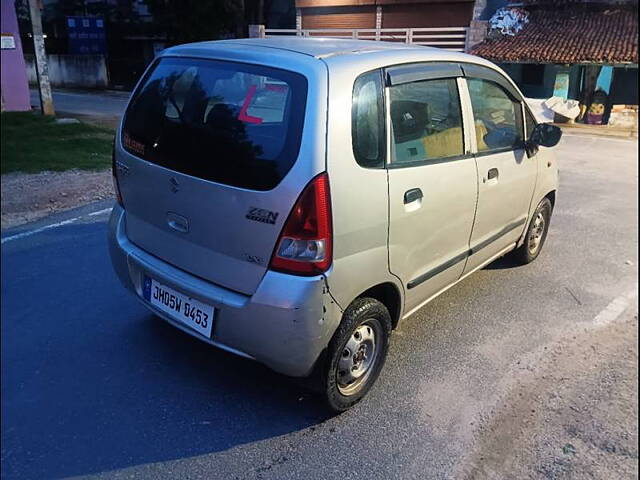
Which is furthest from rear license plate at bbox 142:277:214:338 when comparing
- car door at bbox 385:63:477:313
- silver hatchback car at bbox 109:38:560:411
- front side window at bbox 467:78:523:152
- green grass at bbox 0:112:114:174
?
front side window at bbox 467:78:523:152

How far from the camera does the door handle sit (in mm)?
2549

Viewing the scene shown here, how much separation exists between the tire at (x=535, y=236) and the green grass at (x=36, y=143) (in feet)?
11.6

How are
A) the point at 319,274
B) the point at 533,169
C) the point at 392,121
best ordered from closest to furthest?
the point at 319,274 < the point at 392,121 < the point at 533,169

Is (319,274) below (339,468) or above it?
above

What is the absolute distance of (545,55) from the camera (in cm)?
1030

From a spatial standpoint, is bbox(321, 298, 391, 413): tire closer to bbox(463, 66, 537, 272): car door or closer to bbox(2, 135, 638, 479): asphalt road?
bbox(2, 135, 638, 479): asphalt road

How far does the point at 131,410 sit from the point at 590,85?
15625 millimetres

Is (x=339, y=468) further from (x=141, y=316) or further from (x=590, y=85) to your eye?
(x=590, y=85)

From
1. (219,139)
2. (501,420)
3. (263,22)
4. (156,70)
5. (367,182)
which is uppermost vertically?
(263,22)

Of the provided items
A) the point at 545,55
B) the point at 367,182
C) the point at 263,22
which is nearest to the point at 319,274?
the point at 367,182

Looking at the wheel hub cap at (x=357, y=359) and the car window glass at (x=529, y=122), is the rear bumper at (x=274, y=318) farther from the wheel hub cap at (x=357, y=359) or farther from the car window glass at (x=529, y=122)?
the car window glass at (x=529, y=122)

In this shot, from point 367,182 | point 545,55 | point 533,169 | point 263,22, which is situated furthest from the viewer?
point 263,22

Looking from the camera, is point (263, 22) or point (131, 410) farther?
point (263, 22)

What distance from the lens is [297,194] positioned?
6.93 ft
